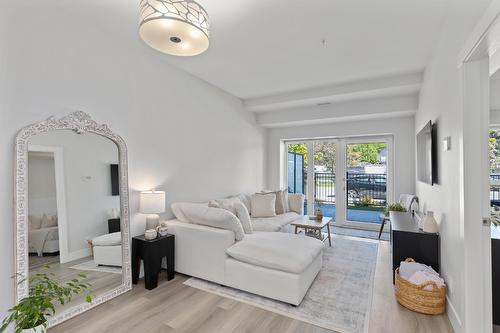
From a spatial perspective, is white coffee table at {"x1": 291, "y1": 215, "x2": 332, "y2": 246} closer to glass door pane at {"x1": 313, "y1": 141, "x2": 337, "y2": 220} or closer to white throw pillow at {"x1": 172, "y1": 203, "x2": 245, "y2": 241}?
white throw pillow at {"x1": 172, "y1": 203, "x2": 245, "y2": 241}

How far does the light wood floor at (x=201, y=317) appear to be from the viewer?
77.7 inches

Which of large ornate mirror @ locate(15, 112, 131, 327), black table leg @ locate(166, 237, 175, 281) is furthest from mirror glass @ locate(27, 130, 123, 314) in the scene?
black table leg @ locate(166, 237, 175, 281)

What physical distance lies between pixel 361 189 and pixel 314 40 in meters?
3.57

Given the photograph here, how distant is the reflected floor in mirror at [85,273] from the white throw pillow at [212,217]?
91 centimetres

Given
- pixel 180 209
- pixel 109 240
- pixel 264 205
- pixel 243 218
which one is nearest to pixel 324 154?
pixel 264 205

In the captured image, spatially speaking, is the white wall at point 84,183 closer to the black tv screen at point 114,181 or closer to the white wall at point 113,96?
the black tv screen at point 114,181

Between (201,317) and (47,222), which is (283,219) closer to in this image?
(201,317)

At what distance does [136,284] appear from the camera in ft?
8.98

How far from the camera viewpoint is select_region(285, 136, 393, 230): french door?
505 cm

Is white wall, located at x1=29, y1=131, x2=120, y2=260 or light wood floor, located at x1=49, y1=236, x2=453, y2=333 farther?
white wall, located at x1=29, y1=131, x2=120, y2=260

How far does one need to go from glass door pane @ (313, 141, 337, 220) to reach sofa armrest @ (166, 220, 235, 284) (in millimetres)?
3432

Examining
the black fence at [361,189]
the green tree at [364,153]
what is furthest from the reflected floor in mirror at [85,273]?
the green tree at [364,153]

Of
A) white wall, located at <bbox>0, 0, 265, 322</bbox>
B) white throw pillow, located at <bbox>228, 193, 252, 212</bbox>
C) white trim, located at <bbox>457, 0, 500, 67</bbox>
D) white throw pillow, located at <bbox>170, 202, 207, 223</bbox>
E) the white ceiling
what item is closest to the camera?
white trim, located at <bbox>457, 0, 500, 67</bbox>

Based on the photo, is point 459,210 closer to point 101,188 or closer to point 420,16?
point 420,16
